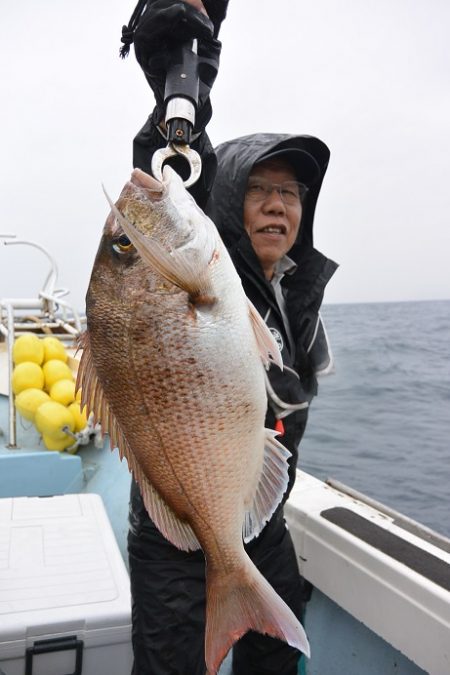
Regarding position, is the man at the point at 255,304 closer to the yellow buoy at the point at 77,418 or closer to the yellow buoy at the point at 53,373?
the yellow buoy at the point at 77,418

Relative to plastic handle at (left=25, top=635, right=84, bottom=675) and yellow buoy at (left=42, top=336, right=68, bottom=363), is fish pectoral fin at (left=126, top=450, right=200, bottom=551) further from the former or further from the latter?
yellow buoy at (left=42, top=336, right=68, bottom=363)

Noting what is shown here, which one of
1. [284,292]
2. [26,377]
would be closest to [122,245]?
[284,292]

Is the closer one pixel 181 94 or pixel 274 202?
pixel 181 94

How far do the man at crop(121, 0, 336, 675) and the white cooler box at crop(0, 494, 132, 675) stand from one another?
117 mm

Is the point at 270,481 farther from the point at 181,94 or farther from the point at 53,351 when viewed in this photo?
the point at 53,351

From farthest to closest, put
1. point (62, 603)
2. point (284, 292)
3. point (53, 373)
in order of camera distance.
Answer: point (53, 373) → point (284, 292) → point (62, 603)

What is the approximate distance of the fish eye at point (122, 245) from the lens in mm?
1251

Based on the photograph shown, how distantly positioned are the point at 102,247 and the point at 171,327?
263mm

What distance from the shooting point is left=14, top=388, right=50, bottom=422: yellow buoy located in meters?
3.88

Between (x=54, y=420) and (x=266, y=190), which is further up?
(x=266, y=190)

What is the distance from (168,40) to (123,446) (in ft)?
3.90

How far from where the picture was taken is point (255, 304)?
2105mm

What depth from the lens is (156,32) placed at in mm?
1581

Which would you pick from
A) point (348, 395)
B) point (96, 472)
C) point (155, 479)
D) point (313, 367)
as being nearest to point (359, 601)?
point (313, 367)
